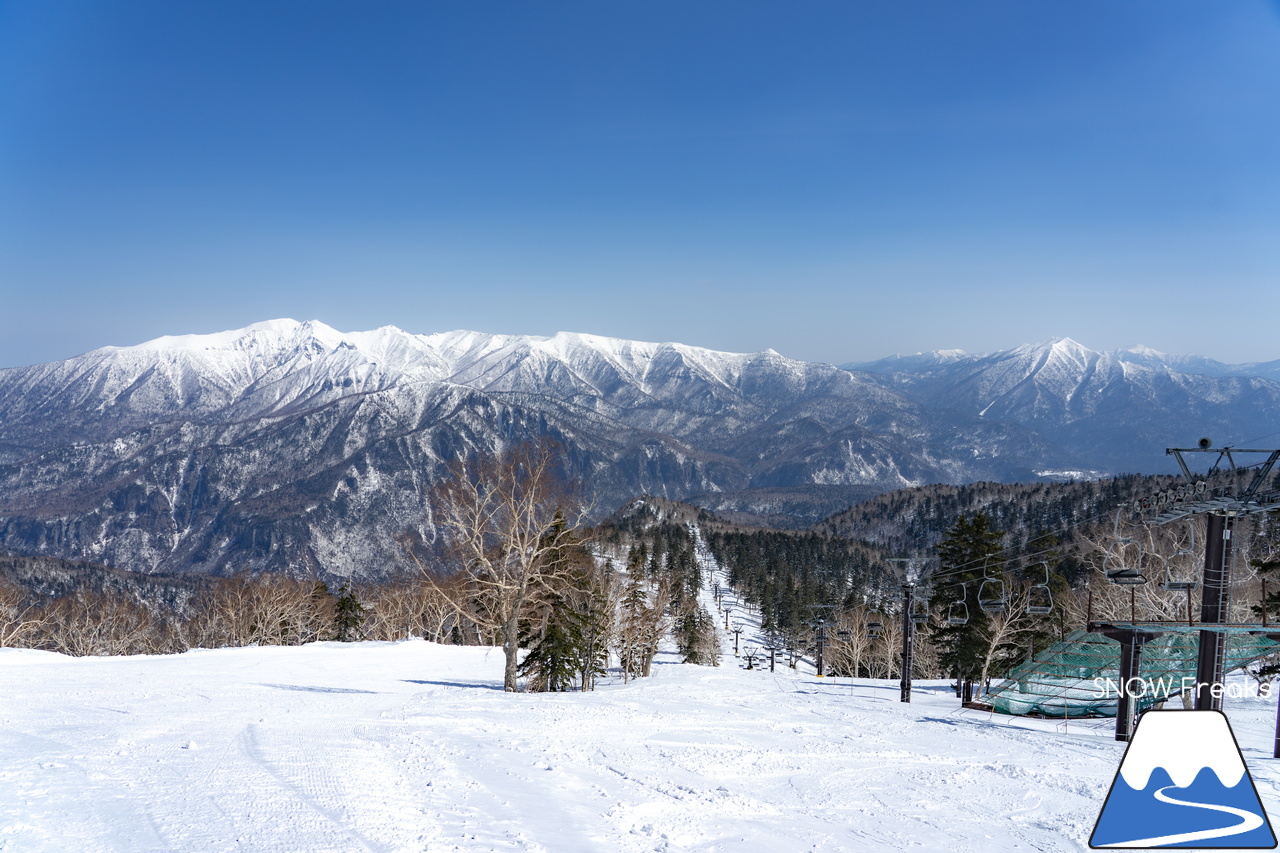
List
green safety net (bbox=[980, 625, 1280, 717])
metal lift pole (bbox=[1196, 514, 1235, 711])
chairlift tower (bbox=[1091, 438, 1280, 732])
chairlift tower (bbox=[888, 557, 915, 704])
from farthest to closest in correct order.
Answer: chairlift tower (bbox=[888, 557, 915, 704])
green safety net (bbox=[980, 625, 1280, 717])
metal lift pole (bbox=[1196, 514, 1235, 711])
chairlift tower (bbox=[1091, 438, 1280, 732])

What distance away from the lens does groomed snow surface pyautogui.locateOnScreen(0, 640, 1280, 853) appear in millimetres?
7871

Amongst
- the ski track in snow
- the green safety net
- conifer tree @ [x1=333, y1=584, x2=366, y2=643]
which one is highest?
the ski track in snow

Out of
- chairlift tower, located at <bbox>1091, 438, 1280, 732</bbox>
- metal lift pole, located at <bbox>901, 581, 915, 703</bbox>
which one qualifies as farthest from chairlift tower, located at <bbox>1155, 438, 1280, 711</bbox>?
metal lift pole, located at <bbox>901, 581, 915, 703</bbox>

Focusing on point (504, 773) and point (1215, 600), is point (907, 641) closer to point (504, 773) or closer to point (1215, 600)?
point (1215, 600)

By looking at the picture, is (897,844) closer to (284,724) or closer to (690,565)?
(284,724)

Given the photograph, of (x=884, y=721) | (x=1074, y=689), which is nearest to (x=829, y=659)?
(x=1074, y=689)

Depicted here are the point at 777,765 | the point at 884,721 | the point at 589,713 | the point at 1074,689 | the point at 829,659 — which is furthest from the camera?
the point at 829,659

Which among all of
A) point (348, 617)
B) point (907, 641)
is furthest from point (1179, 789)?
point (348, 617)

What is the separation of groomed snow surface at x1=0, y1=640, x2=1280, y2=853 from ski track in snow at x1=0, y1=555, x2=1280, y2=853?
50 millimetres

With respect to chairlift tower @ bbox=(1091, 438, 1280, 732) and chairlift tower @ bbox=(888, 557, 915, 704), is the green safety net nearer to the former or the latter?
chairlift tower @ bbox=(888, 557, 915, 704)

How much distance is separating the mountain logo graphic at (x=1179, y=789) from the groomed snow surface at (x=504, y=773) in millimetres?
5845

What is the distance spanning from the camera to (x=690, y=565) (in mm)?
131250

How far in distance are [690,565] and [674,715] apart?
4470 inches

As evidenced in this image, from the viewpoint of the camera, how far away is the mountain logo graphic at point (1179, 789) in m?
3.65
